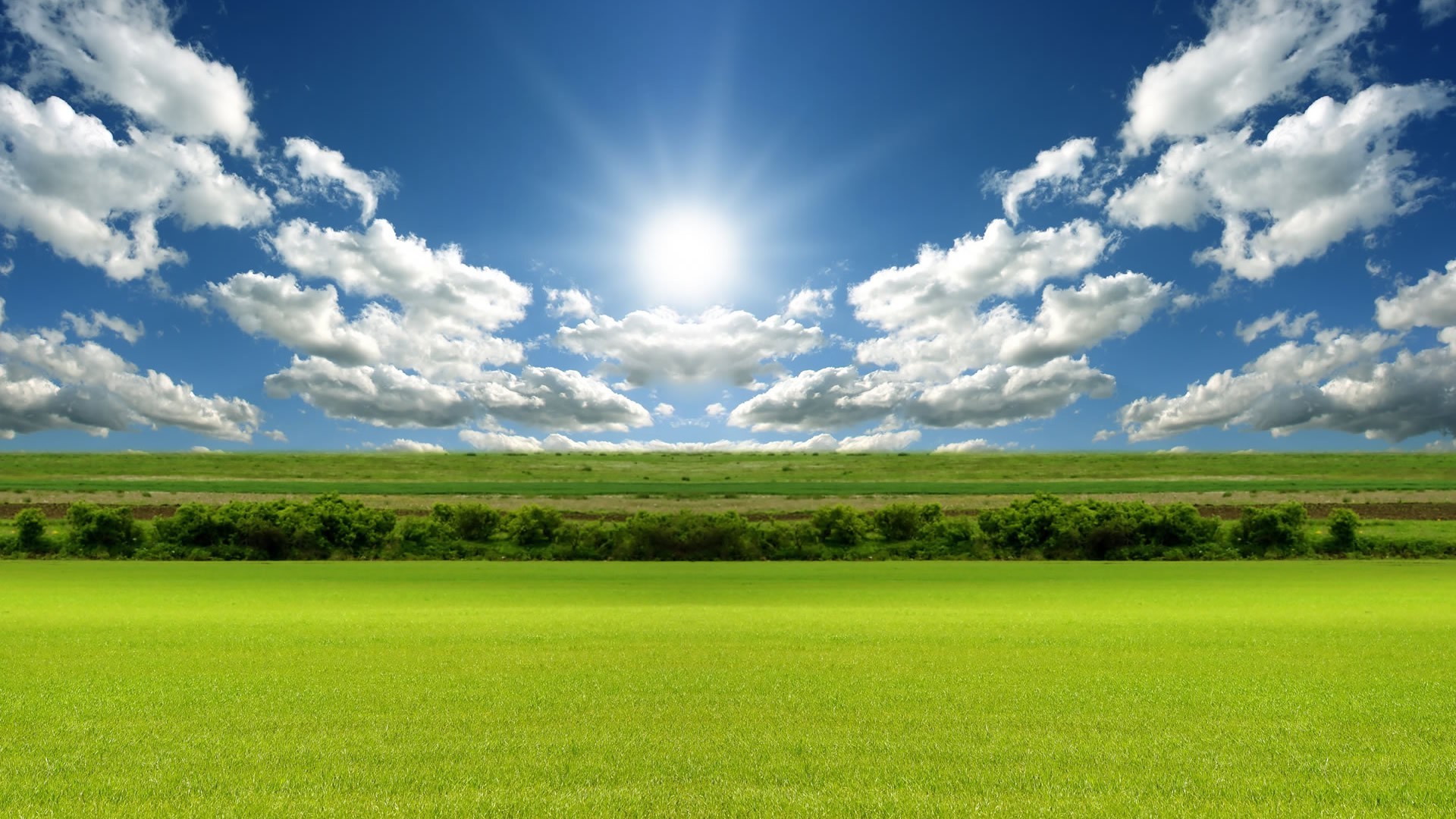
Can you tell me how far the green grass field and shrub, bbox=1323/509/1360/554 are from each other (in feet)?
109

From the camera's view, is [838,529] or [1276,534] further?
[838,529]

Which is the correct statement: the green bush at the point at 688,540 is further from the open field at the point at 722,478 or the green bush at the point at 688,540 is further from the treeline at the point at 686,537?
the open field at the point at 722,478

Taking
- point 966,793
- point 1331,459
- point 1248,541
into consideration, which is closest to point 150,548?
point 966,793

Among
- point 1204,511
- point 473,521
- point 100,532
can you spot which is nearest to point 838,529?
point 473,521

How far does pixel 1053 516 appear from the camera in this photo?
4503 centimetres

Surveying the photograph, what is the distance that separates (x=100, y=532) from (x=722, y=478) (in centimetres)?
6789

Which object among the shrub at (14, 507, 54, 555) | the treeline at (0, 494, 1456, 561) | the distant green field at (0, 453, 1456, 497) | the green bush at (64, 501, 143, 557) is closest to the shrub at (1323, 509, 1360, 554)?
the treeline at (0, 494, 1456, 561)

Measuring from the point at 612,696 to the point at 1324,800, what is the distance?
22.5 feet

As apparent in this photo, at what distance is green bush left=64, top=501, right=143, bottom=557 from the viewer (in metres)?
42.4

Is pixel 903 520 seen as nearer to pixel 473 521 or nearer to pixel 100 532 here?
pixel 473 521

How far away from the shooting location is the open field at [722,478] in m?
68.1

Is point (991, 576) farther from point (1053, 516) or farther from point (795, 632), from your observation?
point (795, 632)

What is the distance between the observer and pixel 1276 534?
4275cm

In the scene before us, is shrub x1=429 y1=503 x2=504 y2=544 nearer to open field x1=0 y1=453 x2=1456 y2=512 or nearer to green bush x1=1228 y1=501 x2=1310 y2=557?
open field x1=0 y1=453 x2=1456 y2=512
